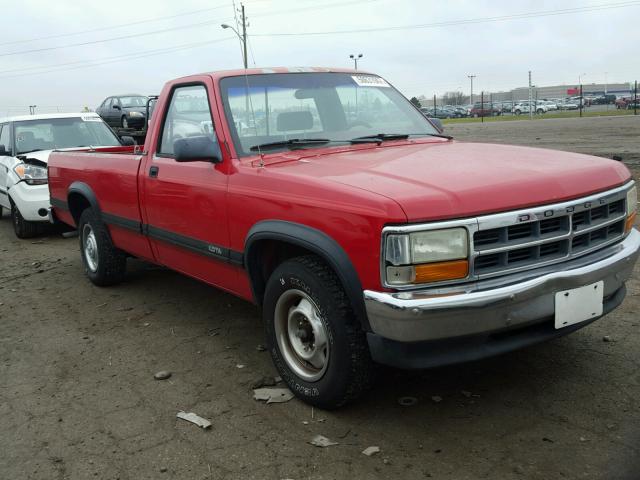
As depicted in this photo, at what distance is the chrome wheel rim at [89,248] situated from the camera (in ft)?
19.7

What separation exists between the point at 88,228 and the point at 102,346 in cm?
192

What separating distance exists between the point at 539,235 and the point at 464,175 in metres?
0.44

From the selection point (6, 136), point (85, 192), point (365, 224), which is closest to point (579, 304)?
point (365, 224)

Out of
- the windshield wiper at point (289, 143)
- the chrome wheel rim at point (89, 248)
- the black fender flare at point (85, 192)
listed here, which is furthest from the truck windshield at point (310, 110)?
the chrome wheel rim at point (89, 248)

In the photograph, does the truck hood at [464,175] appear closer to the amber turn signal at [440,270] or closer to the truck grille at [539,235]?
the truck grille at [539,235]

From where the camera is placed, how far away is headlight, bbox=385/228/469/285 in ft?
8.77

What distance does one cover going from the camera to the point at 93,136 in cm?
948

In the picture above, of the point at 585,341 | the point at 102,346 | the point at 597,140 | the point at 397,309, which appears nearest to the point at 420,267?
the point at 397,309

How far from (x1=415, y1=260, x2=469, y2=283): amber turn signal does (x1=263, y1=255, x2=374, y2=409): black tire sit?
1.56 ft

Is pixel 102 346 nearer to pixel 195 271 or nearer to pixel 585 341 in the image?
pixel 195 271

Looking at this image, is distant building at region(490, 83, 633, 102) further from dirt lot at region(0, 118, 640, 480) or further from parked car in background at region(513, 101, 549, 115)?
dirt lot at region(0, 118, 640, 480)

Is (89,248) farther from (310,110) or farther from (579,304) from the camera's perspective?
(579,304)

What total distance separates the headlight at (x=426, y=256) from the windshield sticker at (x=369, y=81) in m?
2.19

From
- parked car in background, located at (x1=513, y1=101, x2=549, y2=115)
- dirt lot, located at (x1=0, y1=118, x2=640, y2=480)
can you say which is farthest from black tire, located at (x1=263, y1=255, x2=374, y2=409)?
parked car in background, located at (x1=513, y1=101, x2=549, y2=115)
